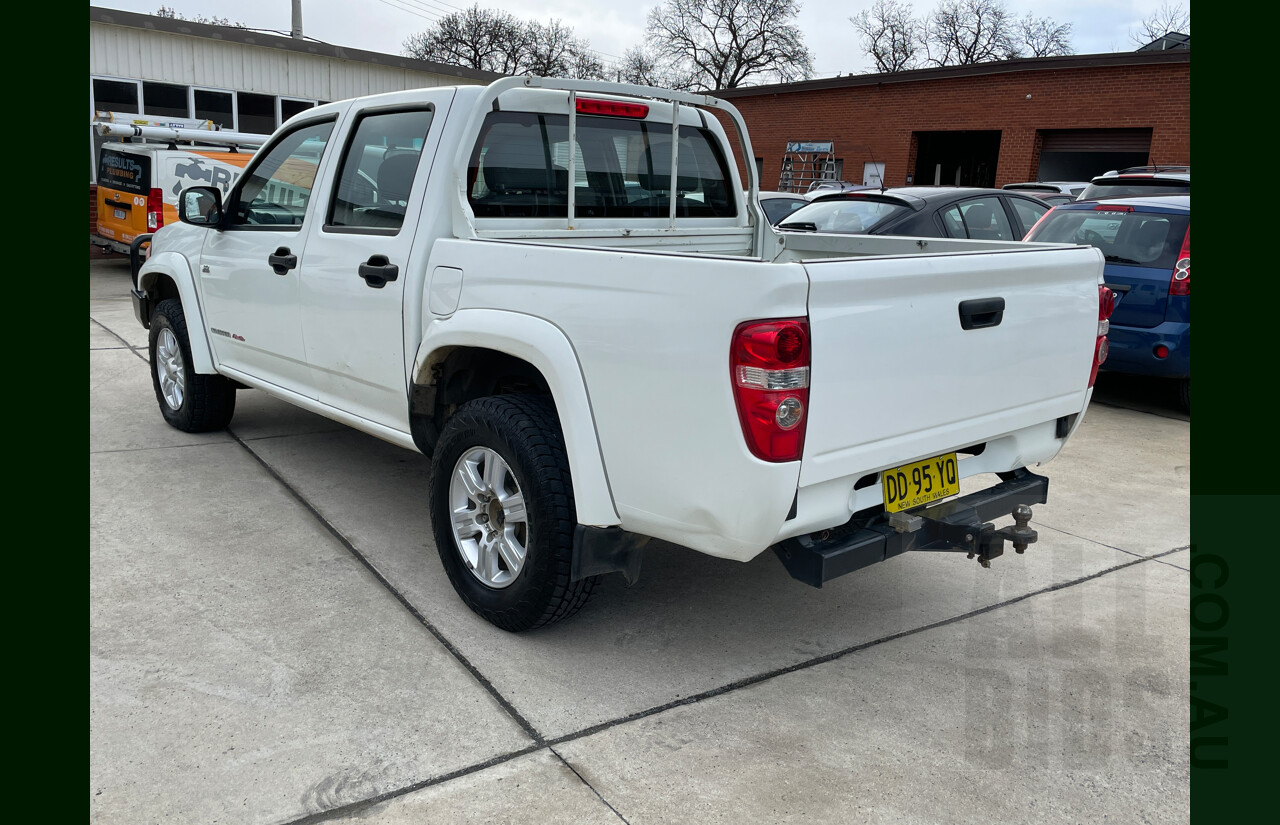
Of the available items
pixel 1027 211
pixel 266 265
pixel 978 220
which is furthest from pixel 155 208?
pixel 1027 211

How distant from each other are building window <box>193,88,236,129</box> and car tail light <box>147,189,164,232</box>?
8621 mm

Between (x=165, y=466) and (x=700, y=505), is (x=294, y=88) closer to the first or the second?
(x=165, y=466)

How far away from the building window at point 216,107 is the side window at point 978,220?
1668 cm

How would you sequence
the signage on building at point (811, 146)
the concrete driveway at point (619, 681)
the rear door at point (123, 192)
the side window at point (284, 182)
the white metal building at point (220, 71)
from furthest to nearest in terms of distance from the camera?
the signage on building at point (811, 146) → the white metal building at point (220, 71) → the rear door at point (123, 192) → the side window at point (284, 182) → the concrete driveway at point (619, 681)

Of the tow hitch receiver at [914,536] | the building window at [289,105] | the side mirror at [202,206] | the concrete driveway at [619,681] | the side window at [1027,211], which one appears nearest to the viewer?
the concrete driveway at [619,681]

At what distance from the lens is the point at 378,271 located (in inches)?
158

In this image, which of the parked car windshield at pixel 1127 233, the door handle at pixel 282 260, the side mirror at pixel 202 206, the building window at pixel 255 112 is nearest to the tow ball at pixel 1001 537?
the door handle at pixel 282 260

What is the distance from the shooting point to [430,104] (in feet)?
13.4

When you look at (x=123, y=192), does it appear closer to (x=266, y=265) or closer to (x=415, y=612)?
(x=266, y=265)

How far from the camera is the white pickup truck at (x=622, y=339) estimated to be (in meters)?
2.80

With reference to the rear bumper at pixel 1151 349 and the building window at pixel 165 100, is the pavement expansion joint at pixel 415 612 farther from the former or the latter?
the building window at pixel 165 100

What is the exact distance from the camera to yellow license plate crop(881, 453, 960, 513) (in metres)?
3.17

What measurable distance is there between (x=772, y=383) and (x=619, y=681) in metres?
1.26

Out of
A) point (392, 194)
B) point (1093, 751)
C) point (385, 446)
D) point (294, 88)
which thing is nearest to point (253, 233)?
point (392, 194)
